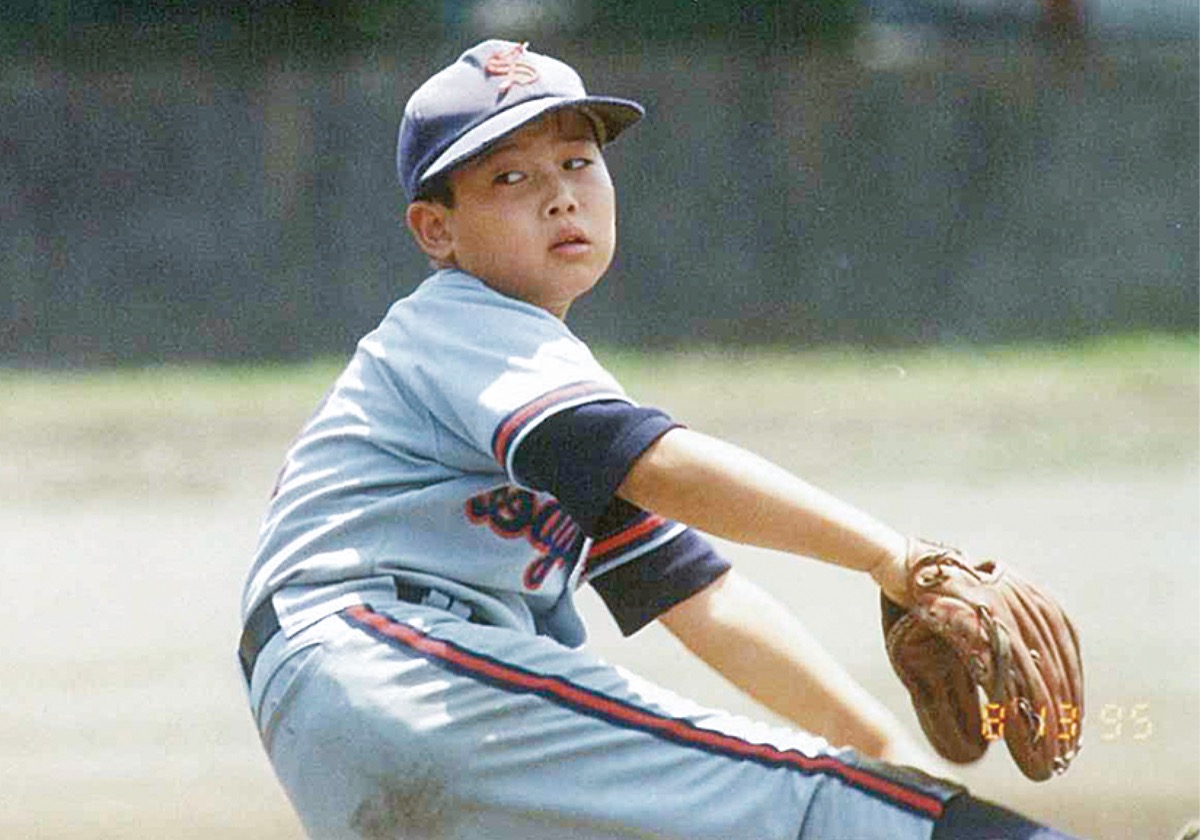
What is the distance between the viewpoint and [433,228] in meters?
2.60

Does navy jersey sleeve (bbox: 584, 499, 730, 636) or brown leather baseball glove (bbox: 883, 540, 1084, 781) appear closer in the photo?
brown leather baseball glove (bbox: 883, 540, 1084, 781)

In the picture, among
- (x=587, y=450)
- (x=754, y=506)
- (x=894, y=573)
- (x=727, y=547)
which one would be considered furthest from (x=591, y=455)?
(x=727, y=547)

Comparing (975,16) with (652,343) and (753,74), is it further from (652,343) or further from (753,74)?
(652,343)

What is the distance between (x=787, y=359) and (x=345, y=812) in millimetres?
9022

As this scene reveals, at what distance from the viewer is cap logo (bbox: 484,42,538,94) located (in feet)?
8.29

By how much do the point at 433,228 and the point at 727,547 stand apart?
13.9 ft

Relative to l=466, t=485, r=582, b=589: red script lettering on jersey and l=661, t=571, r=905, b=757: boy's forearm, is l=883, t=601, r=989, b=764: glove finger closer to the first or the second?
l=661, t=571, r=905, b=757: boy's forearm

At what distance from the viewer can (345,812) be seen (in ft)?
7.56

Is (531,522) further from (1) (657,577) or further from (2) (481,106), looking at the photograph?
(2) (481,106)

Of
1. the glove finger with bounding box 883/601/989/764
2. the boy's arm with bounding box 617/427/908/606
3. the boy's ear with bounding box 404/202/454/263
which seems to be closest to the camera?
the boy's arm with bounding box 617/427/908/606

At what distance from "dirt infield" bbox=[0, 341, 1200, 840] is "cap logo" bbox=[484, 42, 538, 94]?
181cm

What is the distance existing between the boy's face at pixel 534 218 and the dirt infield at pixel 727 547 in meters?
1.72

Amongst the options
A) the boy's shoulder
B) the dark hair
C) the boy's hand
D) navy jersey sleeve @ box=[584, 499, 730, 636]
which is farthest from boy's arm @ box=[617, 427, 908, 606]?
the dark hair

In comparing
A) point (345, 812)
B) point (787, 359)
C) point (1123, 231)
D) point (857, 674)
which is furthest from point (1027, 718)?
point (1123, 231)
